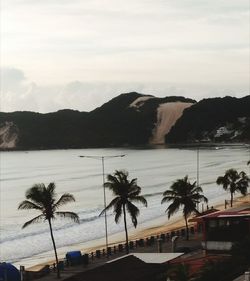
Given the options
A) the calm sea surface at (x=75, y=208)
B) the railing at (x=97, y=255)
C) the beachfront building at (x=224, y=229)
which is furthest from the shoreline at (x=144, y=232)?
the beachfront building at (x=224, y=229)

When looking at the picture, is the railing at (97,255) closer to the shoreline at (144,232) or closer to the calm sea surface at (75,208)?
the shoreline at (144,232)

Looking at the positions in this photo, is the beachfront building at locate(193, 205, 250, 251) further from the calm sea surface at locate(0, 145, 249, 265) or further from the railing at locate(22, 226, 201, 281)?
the calm sea surface at locate(0, 145, 249, 265)

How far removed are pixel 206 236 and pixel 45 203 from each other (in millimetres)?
11370

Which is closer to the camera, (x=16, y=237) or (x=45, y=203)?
(x=45, y=203)

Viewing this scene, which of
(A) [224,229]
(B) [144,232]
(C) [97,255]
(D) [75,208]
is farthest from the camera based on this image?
(D) [75,208]

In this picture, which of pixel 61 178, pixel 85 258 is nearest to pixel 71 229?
pixel 85 258

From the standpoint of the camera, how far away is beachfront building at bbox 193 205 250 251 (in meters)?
37.7

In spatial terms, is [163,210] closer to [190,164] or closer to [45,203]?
[45,203]

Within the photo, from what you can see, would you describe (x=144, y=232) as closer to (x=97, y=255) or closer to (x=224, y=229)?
(x=97, y=255)

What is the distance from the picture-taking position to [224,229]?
38281 mm

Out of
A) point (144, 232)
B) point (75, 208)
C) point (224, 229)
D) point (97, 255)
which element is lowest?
point (144, 232)

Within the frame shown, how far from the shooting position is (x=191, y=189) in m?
52.6

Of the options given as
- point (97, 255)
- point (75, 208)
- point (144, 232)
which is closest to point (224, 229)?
point (97, 255)

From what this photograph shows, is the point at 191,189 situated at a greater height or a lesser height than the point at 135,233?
greater
